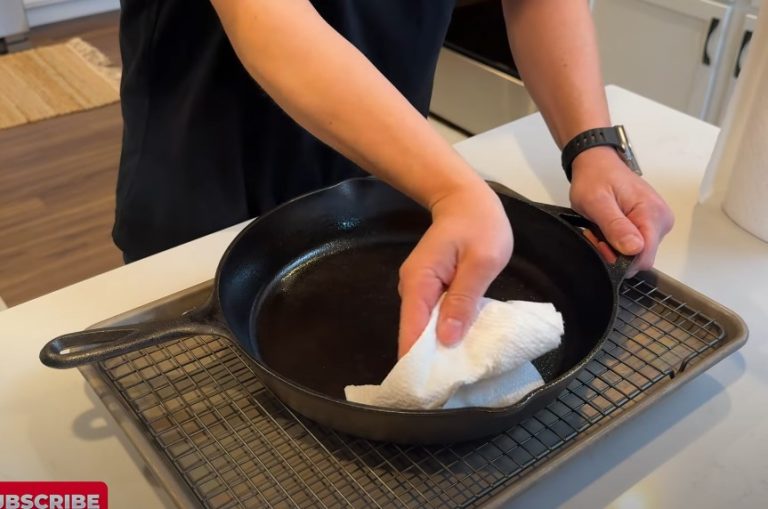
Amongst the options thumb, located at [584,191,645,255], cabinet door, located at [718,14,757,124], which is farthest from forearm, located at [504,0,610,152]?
cabinet door, located at [718,14,757,124]

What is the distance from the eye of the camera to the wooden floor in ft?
5.68

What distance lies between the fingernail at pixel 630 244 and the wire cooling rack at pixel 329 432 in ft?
0.20

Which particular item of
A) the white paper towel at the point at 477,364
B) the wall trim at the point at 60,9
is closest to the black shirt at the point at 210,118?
the white paper towel at the point at 477,364

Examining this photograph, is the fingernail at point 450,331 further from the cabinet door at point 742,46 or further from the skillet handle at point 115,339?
the cabinet door at point 742,46

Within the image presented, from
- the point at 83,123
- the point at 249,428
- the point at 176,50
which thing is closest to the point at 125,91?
the point at 176,50

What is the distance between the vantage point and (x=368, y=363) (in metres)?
0.56

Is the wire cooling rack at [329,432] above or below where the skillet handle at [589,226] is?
below

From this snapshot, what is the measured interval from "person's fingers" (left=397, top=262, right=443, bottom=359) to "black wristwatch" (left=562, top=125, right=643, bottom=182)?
331 mm

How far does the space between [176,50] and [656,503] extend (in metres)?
0.60

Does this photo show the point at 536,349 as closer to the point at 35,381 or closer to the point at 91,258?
the point at 35,381

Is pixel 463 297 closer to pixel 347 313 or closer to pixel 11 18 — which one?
pixel 347 313

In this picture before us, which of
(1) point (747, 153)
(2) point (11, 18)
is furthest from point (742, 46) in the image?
(2) point (11, 18)

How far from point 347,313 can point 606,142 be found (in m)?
0.33

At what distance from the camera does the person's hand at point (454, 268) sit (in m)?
0.48
